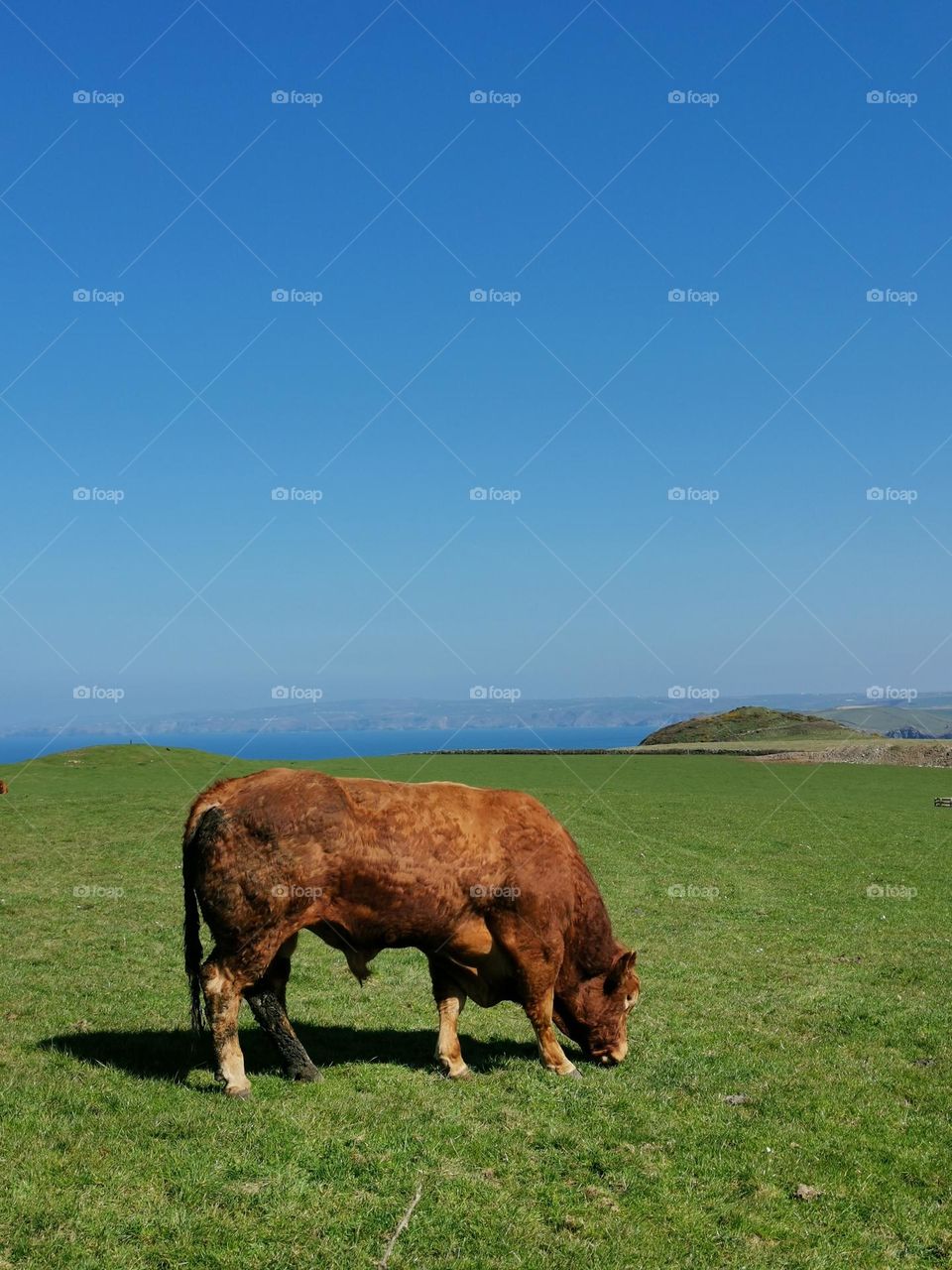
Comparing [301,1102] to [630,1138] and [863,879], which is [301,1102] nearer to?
[630,1138]

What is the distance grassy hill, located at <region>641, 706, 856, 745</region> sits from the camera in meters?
107

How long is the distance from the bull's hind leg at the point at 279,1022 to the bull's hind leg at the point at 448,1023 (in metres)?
1.31

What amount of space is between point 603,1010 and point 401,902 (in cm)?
280

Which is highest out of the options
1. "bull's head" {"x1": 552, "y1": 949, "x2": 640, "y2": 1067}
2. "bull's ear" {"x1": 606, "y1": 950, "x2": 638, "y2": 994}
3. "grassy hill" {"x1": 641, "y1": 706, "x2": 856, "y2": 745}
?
"bull's ear" {"x1": 606, "y1": 950, "x2": 638, "y2": 994}

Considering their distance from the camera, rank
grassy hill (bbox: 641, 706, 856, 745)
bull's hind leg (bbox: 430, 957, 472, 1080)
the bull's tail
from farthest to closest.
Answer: grassy hill (bbox: 641, 706, 856, 745) → bull's hind leg (bbox: 430, 957, 472, 1080) → the bull's tail

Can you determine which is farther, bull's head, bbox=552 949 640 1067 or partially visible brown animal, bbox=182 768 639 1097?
bull's head, bbox=552 949 640 1067

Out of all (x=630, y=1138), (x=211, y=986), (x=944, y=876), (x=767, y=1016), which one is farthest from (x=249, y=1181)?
(x=944, y=876)

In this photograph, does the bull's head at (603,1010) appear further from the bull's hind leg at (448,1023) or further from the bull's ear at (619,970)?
the bull's hind leg at (448,1023)

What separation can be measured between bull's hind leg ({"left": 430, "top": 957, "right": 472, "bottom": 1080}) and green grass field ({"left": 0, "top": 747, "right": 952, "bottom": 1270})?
0.88 feet

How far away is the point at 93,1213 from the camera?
21.6 ft

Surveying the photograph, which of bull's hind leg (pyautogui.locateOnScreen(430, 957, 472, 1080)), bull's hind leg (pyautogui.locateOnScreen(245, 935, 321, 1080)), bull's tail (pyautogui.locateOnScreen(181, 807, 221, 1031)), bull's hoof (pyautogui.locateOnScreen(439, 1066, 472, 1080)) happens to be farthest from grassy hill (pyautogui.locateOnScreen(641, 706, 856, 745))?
bull's tail (pyautogui.locateOnScreen(181, 807, 221, 1031))

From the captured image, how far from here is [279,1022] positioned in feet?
31.7

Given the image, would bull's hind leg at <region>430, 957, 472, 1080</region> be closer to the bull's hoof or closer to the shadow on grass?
the bull's hoof

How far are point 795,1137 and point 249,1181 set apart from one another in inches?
181
